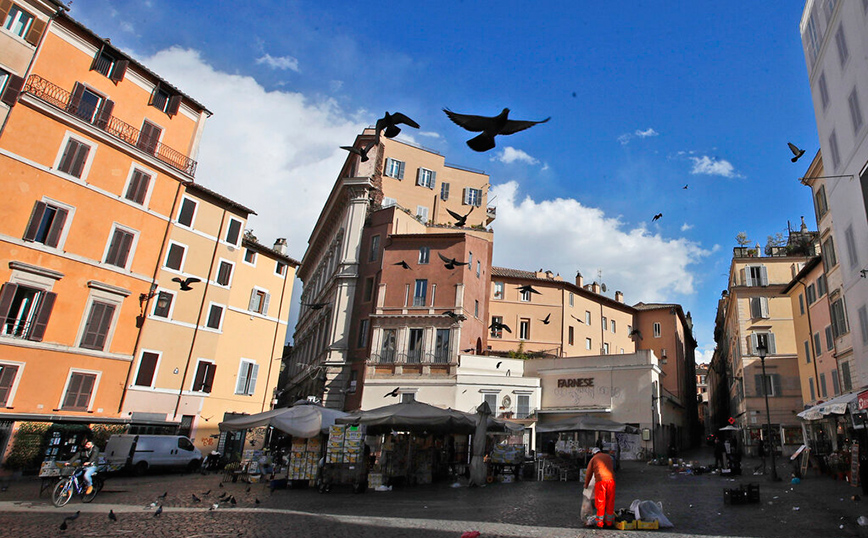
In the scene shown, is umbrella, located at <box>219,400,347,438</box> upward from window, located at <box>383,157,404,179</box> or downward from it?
downward

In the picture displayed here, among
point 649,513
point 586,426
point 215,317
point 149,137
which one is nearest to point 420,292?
point 215,317

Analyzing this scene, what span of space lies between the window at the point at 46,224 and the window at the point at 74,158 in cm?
190

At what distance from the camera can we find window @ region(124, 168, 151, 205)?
2777 centimetres

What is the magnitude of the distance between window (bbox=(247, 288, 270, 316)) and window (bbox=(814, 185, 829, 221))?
33129mm

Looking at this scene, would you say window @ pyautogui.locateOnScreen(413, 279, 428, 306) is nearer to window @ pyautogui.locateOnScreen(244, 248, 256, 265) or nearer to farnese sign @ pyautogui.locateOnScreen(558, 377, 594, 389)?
farnese sign @ pyautogui.locateOnScreen(558, 377, 594, 389)

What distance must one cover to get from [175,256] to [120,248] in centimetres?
327

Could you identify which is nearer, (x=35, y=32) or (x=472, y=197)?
(x=35, y=32)

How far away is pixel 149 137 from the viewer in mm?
29297

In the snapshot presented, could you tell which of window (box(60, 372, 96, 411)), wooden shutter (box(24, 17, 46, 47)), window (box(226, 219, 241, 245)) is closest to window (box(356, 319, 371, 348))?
window (box(226, 219, 241, 245))

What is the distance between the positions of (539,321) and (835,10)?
29529mm

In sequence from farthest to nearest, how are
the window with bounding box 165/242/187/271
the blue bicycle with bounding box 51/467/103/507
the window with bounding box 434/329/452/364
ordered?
the window with bounding box 434/329/452/364 → the window with bounding box 165/242/187/271 → the blue bicycle with bounding box 51/467/103/507

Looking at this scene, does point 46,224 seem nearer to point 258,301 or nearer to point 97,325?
point 97,325

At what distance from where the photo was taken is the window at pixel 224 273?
32406 mm

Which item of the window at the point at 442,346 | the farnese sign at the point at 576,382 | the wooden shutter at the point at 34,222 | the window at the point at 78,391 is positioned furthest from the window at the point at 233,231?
the farnese sign at the point at 576,382
